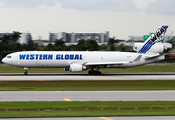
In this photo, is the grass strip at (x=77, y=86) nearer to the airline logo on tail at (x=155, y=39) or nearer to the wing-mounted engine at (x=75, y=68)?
the wing-mounted engine at (x=75, y=68)

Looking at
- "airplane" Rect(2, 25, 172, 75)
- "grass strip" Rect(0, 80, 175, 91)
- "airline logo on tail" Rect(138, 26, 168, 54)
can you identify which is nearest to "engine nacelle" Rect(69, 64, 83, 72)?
"airplane" Rect(2, 25, 172, 75)

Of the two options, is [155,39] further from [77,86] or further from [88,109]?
[88,109]

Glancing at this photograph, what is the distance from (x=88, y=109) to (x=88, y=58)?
27977mm

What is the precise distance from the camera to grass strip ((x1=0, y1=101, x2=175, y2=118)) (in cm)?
1452

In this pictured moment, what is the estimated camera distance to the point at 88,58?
143ft

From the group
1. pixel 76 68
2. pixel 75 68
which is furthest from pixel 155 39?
pixel 75 68

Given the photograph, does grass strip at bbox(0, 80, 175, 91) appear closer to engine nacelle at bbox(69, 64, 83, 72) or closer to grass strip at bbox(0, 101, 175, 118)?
grass strip at bbox(0, 101, 175, 118)

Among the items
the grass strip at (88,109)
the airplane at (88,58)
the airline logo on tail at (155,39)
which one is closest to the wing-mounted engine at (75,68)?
the airplane at (88,58)

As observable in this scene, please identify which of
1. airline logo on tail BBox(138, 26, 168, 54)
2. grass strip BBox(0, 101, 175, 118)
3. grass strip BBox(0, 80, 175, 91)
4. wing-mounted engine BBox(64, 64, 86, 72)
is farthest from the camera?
airline logo on tail BBox(138, 26, 168, 54)

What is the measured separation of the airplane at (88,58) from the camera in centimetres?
4234

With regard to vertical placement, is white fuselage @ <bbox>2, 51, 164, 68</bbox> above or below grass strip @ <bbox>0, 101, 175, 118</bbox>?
above

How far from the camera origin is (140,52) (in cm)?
4559

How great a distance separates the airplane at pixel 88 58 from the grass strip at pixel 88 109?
78.2 ft

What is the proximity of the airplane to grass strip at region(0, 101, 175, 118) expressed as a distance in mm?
23829
